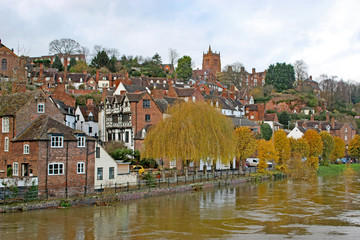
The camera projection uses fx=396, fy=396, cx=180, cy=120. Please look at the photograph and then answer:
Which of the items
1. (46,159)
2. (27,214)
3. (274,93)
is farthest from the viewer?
(274,93)

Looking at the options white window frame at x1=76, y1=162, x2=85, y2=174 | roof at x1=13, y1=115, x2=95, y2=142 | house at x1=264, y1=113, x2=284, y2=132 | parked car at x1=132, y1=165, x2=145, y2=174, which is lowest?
parked car at x1=132, y1=165, x2=145, y2=174

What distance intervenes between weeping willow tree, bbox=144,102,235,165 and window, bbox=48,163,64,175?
399 inches

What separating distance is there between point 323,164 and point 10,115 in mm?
52940

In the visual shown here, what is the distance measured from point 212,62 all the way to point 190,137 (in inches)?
4996

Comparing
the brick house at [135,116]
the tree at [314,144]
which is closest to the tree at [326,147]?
the tree at [314,144]

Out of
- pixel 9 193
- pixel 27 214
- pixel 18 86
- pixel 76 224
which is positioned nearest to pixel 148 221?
pixel 76 224

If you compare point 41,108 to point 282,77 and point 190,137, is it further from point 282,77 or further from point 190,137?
point 282,77

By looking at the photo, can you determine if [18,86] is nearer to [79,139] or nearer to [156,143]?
[79,139]

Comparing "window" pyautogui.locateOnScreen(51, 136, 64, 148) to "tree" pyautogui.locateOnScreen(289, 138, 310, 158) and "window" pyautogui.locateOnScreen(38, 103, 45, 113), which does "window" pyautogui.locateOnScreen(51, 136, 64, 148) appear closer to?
"window" pyautogui.locateOnScreen(38, 103, 45, 113)

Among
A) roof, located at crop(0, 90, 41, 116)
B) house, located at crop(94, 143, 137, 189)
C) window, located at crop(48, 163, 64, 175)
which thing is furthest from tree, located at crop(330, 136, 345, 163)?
roof, located at crop(0, 90, 41, 116)

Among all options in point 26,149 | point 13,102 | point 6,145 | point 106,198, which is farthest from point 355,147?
point 6,145

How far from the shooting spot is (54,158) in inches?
1213

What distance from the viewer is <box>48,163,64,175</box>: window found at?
30.5 m

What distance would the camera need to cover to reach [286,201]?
3309 centimetres
